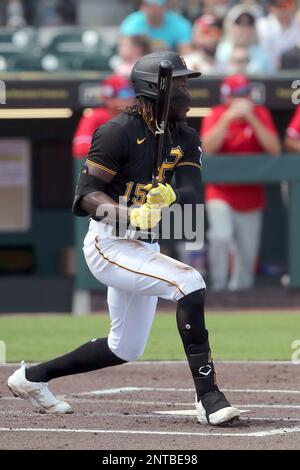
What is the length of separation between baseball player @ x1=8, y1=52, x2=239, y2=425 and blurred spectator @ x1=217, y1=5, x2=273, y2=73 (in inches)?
230

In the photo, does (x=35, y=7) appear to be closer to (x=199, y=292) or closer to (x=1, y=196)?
(x=1, y=196)

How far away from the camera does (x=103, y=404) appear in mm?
5785

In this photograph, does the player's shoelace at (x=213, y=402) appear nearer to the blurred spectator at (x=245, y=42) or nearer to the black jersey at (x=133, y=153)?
the black jersey at (x=133, y=153)

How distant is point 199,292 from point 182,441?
71cm

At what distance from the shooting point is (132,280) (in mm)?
5027

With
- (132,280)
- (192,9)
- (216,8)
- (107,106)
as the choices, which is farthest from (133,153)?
(192,9)

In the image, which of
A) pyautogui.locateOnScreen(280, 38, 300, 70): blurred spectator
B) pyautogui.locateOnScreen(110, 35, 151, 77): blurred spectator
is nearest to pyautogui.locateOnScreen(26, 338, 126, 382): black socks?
pyautogui.locateOnScreen(110, 35, 151, 77): blurred spectator

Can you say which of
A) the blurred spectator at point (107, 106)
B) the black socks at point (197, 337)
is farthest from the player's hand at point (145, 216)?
the blurred spectator at point (107, 106)

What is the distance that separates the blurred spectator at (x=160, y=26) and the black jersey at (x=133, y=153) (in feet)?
21.0

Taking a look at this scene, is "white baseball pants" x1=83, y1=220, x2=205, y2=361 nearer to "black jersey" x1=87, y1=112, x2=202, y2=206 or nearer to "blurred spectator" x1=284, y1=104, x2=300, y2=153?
"black jersey" x1=87, y1=112, x2=202, y2=206

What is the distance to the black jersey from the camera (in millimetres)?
5023

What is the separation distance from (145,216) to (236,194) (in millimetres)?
5862

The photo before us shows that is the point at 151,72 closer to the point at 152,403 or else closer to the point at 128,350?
the point at 128,350

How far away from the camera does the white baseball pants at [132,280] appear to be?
5.00 m
